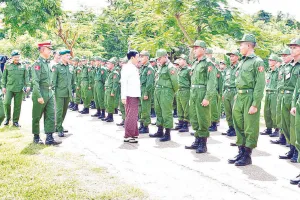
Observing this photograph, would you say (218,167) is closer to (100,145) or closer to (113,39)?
(100,145)

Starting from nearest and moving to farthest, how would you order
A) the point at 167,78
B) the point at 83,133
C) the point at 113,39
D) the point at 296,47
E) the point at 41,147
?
the point at 296,47 → the point at 41,147 → the point at 167,78 → the point at 83,133 → the point at 113,39

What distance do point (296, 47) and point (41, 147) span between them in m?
4.98

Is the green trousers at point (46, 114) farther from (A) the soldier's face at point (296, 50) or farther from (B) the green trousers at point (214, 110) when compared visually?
(A) the soldier's face at point (296, 50)

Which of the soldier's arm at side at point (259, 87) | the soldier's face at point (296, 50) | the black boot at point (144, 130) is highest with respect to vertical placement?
the soldier's face at point (296, 50)

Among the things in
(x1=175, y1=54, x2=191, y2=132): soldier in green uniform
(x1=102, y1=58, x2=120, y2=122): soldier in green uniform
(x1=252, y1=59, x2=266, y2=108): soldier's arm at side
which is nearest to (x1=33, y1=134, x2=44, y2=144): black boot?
(x1=102, y1=58, x2=120, y2=122): soldier in green uniform

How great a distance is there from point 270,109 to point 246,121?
3597mm

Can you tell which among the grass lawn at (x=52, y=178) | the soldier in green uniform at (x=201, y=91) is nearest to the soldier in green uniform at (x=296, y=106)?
the soldier in green uniform at (x=201, y=91)

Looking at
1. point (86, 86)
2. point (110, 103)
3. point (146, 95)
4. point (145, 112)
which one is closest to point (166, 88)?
point (146, 95)

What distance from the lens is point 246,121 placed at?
607 cm

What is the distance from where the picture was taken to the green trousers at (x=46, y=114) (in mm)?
7422

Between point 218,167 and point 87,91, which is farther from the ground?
point 87,91

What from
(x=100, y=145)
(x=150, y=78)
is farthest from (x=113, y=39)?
(x=100, y=145)

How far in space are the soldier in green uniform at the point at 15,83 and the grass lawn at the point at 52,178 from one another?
3.22m

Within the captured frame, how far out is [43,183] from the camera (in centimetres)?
484
